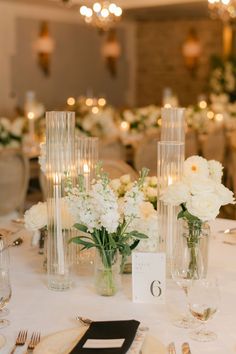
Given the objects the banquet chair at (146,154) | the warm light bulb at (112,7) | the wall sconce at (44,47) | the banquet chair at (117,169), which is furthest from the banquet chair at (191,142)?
the wall sconce at (44,47)

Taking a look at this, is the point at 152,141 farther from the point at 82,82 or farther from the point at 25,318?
the point at 82,82

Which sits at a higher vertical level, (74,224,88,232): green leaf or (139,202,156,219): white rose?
(139,202,156,219): white rose

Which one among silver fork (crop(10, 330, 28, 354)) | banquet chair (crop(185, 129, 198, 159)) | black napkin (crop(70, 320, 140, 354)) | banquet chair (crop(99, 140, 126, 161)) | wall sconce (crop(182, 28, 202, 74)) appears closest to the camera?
black napkin (crop(70, 320, 140, 354))

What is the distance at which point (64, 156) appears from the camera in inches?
82.1

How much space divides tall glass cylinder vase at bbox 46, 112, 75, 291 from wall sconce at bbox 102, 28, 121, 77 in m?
9.00

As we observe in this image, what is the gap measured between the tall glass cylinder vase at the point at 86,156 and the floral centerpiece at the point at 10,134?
3.25 m

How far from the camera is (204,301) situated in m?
1.71

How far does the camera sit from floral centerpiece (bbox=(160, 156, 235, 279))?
1934 mm

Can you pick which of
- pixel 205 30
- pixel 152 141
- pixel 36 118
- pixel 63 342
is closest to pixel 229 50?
pixel 205 30

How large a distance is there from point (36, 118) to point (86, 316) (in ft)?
15.9

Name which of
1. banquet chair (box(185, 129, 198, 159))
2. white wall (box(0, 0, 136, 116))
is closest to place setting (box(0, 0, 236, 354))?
banquet chair (box(185, 129, 198, 159))

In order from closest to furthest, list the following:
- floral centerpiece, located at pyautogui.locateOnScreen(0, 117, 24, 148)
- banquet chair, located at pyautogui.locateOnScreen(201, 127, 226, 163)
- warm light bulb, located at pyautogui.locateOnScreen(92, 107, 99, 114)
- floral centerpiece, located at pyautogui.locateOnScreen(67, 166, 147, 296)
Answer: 1. floral centerpiece, located at pyautogui.locateOnScreen(67, 166, 147, 296)
2. floral centerpiece, located at pyautogui.locateOnScreen(0, 117, 24, 148)
3. banquet chair, located at pyautogui.locateOnScreen(201, 127, 226, 163)
4. warm light bulb, located at pyautogui.locateOnScreen(92, 107, 99, 114)

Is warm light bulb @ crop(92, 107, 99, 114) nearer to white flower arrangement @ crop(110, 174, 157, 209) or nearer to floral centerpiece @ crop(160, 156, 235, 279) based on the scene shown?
white flower arrangement @ crop(110, 174, 157, 209)

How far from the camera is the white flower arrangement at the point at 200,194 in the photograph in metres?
1.93
